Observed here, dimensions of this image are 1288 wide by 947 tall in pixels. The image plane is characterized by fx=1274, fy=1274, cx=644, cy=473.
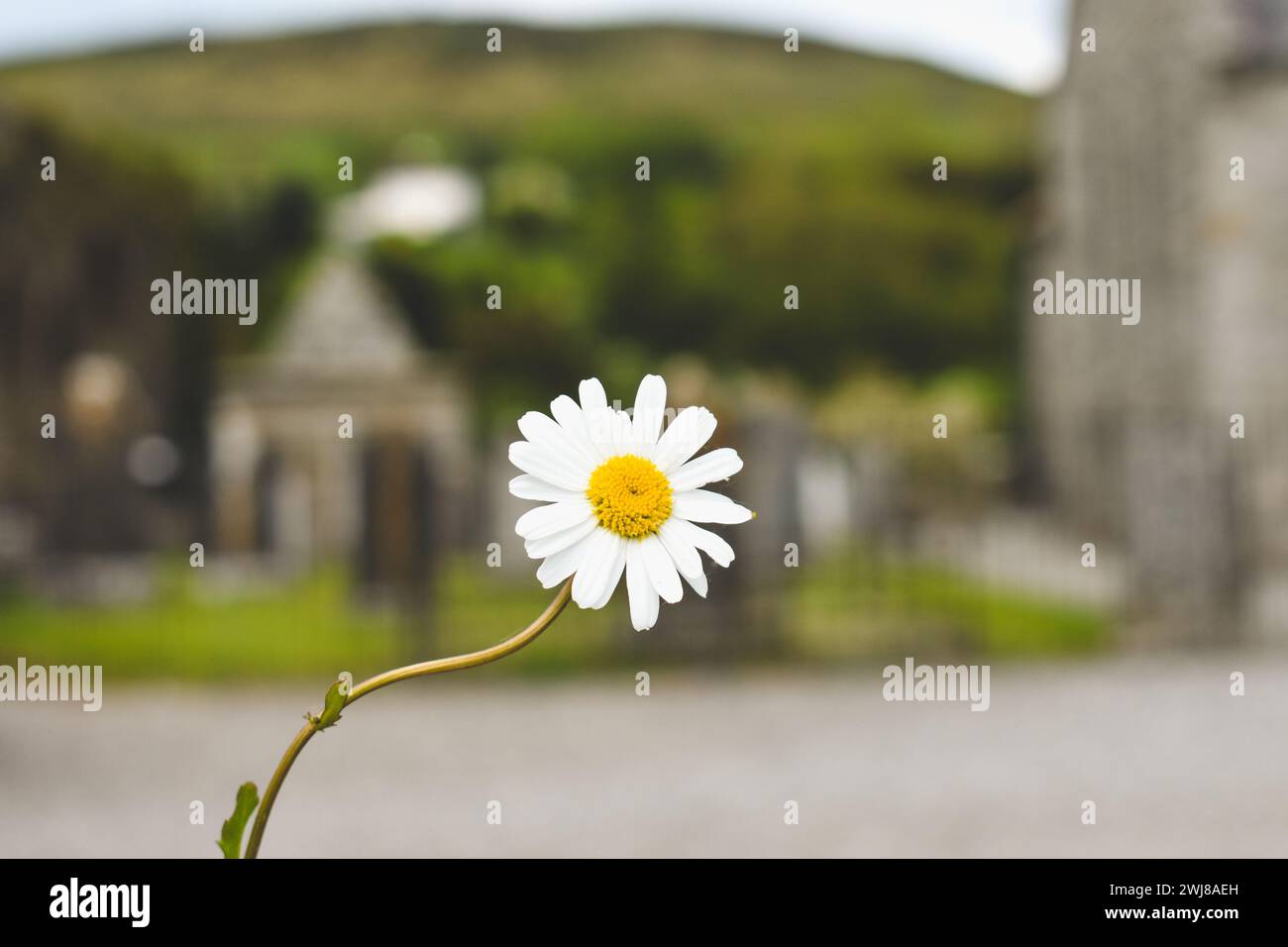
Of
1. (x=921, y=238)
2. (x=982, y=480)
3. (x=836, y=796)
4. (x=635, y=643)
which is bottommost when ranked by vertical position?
(x=836, y=796)

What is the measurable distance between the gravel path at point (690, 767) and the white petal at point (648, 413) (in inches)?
191

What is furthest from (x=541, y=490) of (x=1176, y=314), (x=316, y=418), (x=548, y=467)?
(x=316, y=418)

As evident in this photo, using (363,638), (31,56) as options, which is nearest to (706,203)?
(31,56)

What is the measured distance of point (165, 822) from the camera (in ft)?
19.9

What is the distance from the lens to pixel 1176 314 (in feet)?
53.0

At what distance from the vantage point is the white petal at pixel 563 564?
523mm

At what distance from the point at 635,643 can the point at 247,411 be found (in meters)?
11.6

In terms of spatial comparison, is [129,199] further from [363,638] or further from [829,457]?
[363,638]
